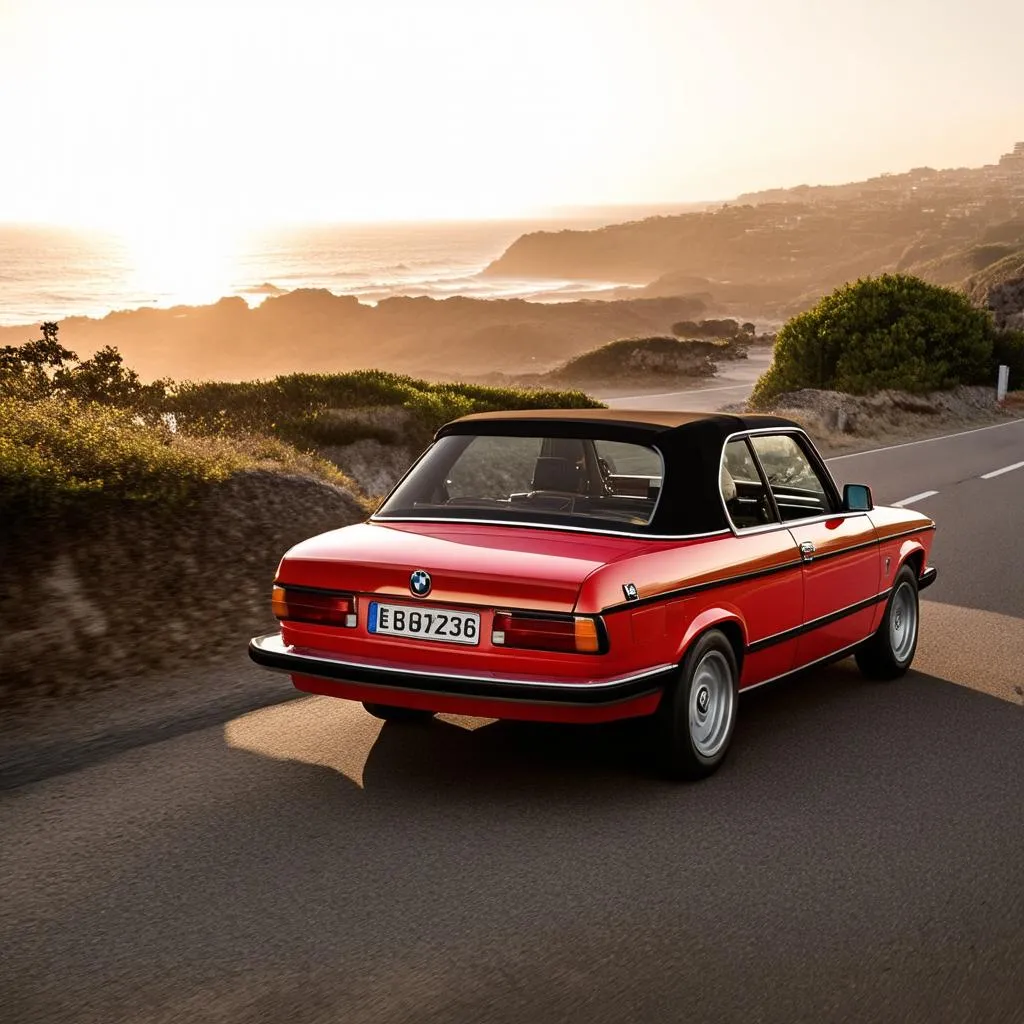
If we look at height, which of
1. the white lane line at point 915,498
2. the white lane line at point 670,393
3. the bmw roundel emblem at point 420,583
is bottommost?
the white lane line at point 670,393

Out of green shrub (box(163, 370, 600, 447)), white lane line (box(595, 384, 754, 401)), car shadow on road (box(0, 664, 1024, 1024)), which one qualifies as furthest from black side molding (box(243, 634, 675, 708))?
white lane line (box(595, 384, 754, 401))

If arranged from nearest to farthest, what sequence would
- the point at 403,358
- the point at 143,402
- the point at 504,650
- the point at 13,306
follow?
the point at 504,650
the point at 143,402
the point at 403,358
the point at 13,306

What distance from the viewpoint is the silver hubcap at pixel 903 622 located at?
7.89 m

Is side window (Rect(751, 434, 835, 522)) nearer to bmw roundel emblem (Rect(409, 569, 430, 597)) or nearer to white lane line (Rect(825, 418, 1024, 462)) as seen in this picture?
bmw roundel emblem (Rect(409, 569, 430, 597))

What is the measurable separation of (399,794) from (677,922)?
162 cm

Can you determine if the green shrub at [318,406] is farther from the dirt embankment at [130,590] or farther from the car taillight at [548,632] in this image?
the car taillight at [548,632]

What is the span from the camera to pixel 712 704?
591 cm

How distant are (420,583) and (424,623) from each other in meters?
0.16

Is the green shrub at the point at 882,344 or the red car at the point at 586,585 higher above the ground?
the red car at the point at 586,585

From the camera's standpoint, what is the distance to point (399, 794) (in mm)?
5625

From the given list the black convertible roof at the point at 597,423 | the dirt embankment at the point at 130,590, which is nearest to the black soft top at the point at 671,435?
the black convertible roof at the point at 597,423

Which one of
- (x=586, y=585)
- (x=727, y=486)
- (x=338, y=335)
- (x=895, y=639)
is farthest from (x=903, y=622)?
(x=338, y=335)

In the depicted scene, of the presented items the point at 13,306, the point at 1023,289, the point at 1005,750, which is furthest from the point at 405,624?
the point at 13,306

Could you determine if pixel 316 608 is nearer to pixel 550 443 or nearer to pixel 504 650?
pixel 504 650
